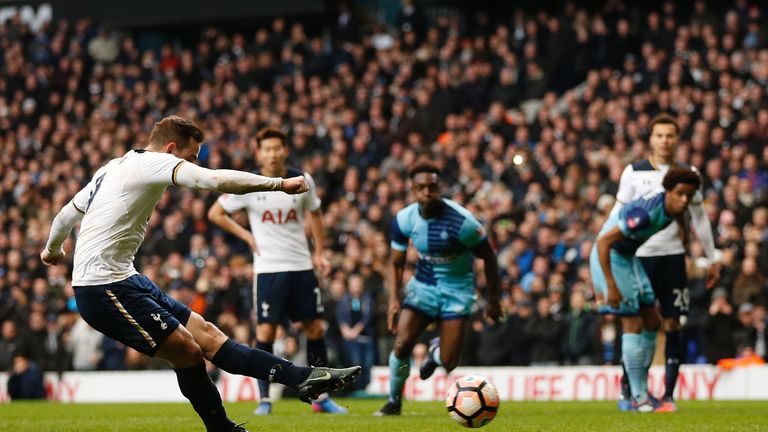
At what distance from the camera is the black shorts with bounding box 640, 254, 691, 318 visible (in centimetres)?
1144

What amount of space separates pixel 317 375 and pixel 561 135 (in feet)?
43.5

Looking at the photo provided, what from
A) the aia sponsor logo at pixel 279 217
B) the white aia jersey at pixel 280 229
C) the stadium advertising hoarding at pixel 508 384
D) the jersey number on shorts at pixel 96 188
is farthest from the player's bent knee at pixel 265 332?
the stadium advertising hoarding at pixel 508 384

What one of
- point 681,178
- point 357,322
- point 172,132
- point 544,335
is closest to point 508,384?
point 544,335

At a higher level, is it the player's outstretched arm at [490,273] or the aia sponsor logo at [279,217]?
the aia sponsor logo at [279,217]

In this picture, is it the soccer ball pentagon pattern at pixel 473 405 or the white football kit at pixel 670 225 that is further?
the white football kit at pixel 670 225

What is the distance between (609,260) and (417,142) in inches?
466

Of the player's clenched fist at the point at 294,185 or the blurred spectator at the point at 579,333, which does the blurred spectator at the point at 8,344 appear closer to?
the blurred spectator at the point at 579,333

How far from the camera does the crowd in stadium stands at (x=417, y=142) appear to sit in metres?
17.5

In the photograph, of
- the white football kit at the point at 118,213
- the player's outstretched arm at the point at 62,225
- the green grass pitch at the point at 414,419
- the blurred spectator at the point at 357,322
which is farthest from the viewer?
the blurred spectator at the point at 357,322

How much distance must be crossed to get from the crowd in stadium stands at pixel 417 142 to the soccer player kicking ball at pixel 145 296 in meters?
9.55

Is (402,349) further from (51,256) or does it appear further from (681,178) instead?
(51,256)

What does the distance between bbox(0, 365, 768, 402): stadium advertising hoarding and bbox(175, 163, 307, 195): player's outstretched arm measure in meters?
8.79

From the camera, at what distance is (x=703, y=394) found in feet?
49.9

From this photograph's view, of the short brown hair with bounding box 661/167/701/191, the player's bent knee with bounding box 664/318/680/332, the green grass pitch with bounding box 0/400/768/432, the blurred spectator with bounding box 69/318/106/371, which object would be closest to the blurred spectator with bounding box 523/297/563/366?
the green grass pitch with bounding box 0/400/768/432
